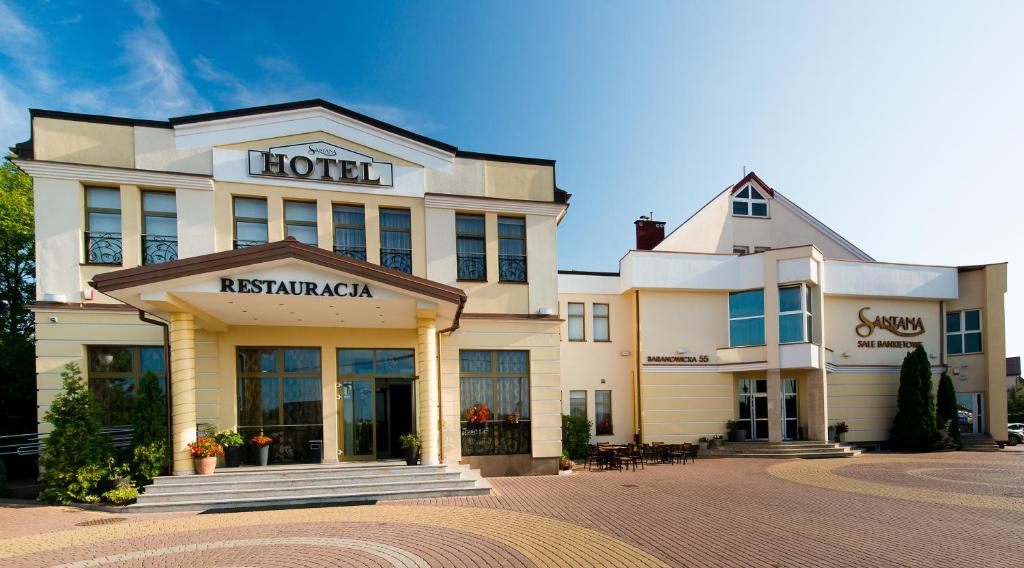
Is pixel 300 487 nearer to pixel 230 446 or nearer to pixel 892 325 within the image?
pixel 230 446

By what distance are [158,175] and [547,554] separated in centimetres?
1244

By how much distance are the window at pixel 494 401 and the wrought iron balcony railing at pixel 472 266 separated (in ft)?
6.72

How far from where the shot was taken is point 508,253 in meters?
15.8

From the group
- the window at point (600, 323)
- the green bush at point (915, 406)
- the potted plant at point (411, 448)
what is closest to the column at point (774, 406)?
the green bush at point (915, 406)

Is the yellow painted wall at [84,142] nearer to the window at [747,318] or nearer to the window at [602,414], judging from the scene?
the window at [602,414]

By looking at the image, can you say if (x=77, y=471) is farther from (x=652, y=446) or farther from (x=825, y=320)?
(x=825, y=320)

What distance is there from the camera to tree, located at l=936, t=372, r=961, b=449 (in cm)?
2197

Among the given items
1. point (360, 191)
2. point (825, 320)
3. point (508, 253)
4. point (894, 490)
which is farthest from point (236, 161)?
point (825, 320)

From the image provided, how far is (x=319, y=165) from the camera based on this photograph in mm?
14672

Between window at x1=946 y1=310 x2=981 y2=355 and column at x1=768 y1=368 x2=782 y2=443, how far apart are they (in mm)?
9207

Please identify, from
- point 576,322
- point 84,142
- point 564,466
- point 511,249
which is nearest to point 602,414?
point 576,322

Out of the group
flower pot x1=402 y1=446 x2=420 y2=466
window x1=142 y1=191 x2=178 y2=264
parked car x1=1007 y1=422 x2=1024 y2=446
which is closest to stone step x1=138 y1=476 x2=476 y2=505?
flower pot x1=402 y1=446 x2=420 y2=466

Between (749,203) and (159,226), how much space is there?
2314 cm

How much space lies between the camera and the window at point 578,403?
2105 centimetres
